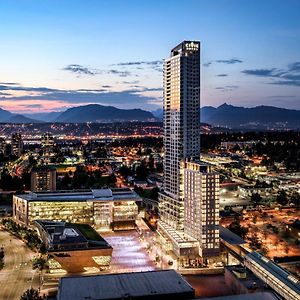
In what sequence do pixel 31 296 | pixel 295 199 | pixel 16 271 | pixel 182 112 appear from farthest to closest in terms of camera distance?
pixel 295 199 < pixel 182 112 < pixel 16 271 < pixel 31 296

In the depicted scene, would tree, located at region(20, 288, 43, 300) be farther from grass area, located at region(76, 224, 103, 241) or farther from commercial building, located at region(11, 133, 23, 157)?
commercial building, located at region(11, 133, 23, 157)

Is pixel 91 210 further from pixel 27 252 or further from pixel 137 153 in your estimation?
pixel 137 153

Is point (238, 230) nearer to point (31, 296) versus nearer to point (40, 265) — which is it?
point (40, 265)

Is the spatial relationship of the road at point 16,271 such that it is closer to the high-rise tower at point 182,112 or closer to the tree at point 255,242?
the high-rise tower at point 182,112

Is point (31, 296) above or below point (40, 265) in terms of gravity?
above

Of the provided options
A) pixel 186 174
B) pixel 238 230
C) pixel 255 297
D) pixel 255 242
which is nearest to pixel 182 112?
pixel 186 174

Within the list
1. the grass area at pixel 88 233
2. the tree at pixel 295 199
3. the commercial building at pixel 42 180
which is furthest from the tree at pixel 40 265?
the tree at pixel 295 199

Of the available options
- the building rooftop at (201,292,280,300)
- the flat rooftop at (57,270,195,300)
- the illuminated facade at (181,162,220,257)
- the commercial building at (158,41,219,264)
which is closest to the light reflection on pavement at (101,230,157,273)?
the commercial building at (158,41,219,264)
